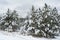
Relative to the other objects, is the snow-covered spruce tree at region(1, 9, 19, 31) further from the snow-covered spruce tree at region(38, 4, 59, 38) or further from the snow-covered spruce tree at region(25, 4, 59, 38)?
the snow-covered spruce tree at region(38, 4, 59, 38)

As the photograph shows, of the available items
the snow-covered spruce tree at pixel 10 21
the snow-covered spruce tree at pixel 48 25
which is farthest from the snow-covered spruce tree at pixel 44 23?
the snow-covered spruce tree at pixel 10 21

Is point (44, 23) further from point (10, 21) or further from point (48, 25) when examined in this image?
point (10, 21)

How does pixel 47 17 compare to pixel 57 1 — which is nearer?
pixel 47 17

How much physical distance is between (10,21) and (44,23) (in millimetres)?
2247

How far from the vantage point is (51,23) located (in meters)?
8.62


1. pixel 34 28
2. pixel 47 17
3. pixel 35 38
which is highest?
pixel 47 17

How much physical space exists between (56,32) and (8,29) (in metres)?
3.03

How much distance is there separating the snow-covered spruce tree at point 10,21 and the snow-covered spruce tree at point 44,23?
4.24ft

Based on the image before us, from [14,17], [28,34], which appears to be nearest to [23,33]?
[28,34]

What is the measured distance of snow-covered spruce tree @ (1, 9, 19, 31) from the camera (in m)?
9.27

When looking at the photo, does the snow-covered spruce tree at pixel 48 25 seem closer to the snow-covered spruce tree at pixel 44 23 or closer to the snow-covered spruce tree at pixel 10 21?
the snow-covered spruce tree at pixel 44 23

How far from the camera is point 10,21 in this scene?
9.27 metres

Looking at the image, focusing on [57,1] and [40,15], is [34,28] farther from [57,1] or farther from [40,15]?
[57,1]


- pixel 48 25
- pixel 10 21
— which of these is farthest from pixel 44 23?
pixel 10 21
